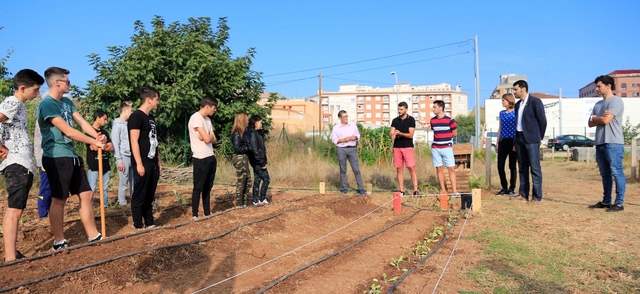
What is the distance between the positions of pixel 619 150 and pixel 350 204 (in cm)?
375

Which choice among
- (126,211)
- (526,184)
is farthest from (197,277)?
(526,184)

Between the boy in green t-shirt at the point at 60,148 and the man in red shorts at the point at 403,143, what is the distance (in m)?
4.82

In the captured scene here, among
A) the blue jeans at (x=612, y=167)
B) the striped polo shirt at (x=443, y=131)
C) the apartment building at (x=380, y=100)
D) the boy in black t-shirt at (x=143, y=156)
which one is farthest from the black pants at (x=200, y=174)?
the apartment building at (x=380, y=100)

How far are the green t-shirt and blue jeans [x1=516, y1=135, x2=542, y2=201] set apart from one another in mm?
5959

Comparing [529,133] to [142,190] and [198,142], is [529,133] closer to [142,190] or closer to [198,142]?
[198,142]

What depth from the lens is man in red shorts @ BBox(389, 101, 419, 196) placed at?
780cm

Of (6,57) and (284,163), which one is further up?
(6,57)

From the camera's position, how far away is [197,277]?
12.3 feet

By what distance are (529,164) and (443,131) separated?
136cm

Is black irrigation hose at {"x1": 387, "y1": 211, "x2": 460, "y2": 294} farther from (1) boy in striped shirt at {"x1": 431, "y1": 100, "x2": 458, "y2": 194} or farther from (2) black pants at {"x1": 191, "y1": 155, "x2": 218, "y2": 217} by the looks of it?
(2) black pants at {"x1": 191, "y1": 155, "x2": 218, "y2": 217}

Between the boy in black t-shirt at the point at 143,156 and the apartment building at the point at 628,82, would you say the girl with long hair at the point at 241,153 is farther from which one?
the apartment building at the point at 628,82

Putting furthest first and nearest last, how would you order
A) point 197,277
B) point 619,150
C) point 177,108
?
point 177,108, point 619,150, point 197,277

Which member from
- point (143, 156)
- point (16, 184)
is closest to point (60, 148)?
point (16, 184)

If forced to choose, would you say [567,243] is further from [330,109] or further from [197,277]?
[330,109]
